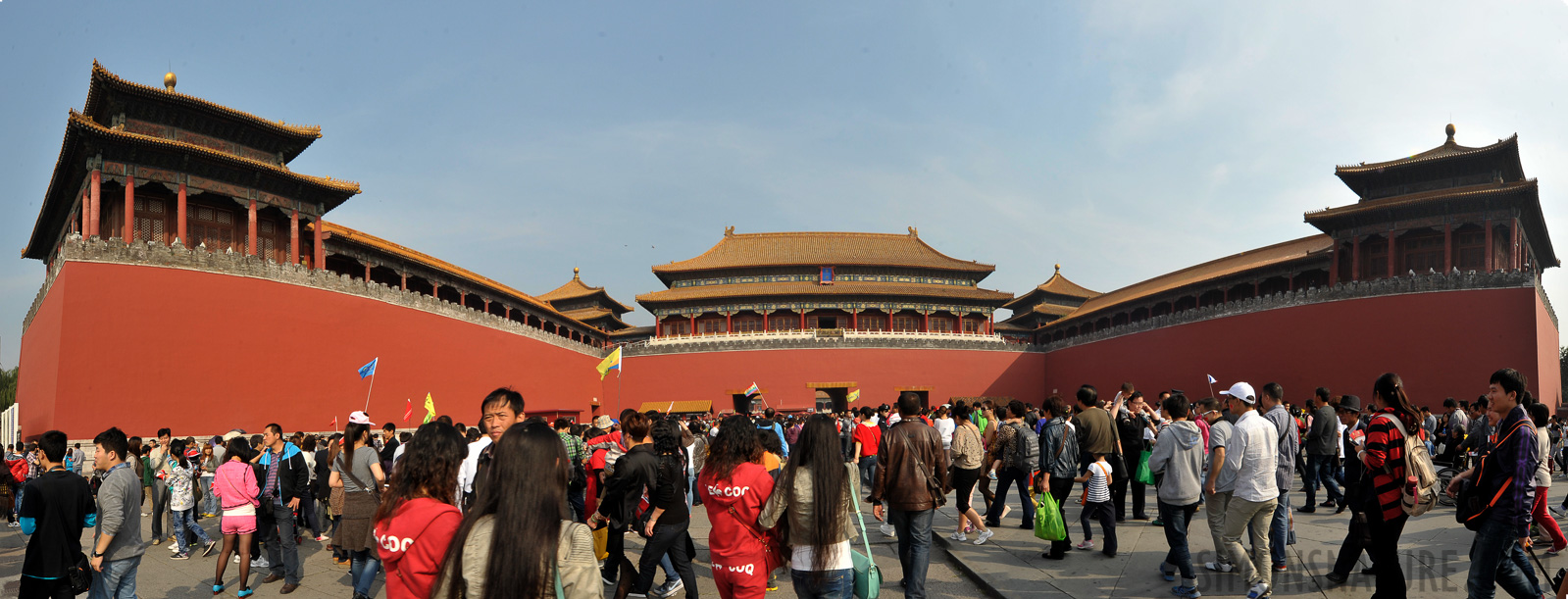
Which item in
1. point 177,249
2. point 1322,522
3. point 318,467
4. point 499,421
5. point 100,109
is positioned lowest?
point 1322,522

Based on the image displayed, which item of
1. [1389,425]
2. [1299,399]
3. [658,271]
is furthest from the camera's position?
[658,271]

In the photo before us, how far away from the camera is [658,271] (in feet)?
113

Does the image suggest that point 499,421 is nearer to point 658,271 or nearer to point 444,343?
point 444,343

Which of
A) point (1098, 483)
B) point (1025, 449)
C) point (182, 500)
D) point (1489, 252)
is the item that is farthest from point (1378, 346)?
point (182, 500)

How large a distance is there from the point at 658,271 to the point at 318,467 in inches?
1098

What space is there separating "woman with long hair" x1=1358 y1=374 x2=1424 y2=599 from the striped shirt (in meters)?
1.71

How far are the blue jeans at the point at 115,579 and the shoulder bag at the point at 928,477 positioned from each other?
4114 mm

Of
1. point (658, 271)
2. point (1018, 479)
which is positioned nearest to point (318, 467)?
point (1018, 479)

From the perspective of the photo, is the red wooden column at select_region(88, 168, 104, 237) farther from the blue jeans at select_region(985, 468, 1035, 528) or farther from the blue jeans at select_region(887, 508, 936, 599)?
the blue jeans at select_region(887, 508, 936, 599)

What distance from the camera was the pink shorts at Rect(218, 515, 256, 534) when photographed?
5.20 m

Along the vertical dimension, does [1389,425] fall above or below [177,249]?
below

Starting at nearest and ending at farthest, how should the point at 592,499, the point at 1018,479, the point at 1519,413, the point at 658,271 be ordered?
the point at 1519,413, the point at 592,499, the point at 1018,479, the point at 658,271

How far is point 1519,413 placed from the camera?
11.8 feet

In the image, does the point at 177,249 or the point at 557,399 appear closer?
the point at 177,249
